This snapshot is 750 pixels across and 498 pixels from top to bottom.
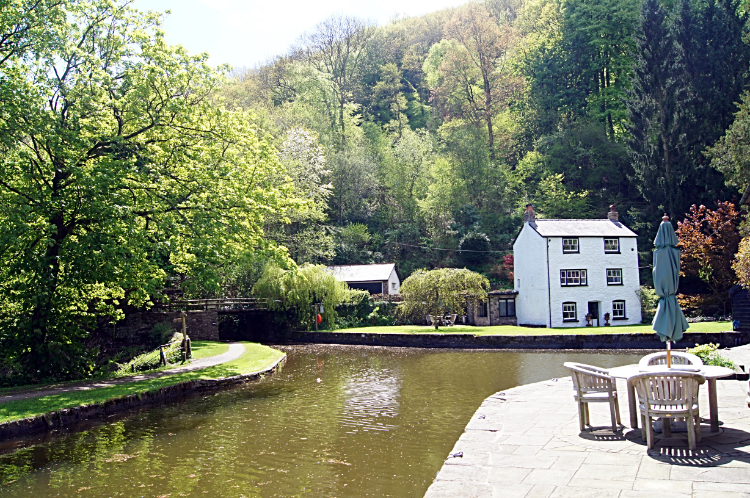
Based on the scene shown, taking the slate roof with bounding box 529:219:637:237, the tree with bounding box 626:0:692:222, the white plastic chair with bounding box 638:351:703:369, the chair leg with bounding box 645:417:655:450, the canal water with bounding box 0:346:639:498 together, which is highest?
the tree with bounding box 626:0:692:222

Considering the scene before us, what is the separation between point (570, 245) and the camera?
36219mm

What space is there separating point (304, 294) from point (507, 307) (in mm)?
13391

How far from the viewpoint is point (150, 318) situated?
29.4 meters

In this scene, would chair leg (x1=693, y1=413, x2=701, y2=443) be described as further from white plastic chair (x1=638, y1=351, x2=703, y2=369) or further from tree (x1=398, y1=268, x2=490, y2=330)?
tree (x1=398, y1=268, x2=490, y2=330)

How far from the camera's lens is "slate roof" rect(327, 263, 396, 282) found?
44188mm

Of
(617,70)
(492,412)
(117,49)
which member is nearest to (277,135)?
(617,70)

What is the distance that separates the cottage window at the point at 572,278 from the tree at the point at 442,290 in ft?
15.6

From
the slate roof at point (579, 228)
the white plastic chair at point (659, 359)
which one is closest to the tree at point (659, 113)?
the slate roof at point (579, 228)

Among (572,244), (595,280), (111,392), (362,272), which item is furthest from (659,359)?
(362,272)

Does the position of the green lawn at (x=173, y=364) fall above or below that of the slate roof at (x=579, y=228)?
below

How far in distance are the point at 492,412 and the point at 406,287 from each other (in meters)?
25.4

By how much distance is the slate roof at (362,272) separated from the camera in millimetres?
44188

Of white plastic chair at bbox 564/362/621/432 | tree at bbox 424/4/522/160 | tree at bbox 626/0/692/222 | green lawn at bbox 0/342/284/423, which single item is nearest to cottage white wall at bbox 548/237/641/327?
tree at bbox 626/0/692/222

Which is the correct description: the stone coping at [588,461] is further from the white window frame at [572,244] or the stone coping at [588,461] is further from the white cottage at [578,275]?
the white window frame at [572,244]
